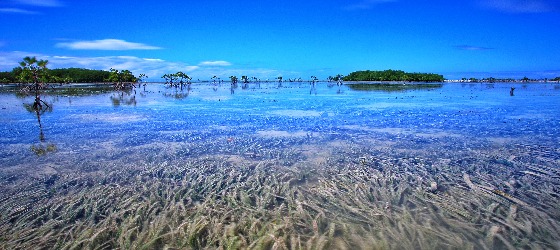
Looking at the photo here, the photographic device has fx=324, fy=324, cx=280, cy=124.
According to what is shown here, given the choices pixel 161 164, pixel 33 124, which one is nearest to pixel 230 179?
pixel 161 164

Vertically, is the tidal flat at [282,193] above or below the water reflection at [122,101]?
below

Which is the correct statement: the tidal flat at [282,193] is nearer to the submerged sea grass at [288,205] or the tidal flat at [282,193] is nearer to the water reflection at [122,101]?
the submerged sea grass at [288,205]

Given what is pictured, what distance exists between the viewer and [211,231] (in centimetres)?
561

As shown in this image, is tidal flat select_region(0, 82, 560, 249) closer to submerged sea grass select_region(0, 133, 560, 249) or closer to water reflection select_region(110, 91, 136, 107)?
submerged sea grass select_region(0, 133, 560, 249)

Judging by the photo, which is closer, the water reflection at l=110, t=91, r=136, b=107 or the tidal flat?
the tidal flat

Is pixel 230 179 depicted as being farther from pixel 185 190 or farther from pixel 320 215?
pixel 320 215

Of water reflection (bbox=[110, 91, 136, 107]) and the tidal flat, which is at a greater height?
water reflection (bbox=[110, 91, 136, 107])

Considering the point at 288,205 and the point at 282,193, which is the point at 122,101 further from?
the point at 288,205

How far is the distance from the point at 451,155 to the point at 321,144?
4.65 meters

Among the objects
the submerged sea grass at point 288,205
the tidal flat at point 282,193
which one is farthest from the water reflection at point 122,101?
the submerged sea grass at point 288,205

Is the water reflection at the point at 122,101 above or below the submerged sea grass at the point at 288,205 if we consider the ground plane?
above

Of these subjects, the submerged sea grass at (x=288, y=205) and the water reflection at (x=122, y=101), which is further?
the water reflection at (x=122, y=101)

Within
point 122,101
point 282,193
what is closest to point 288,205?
point 282,193

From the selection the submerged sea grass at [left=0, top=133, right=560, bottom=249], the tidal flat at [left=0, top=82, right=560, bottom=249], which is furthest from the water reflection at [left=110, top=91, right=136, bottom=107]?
the submerged sea grass at [left=0, top=133, right=560, bottom=249]
